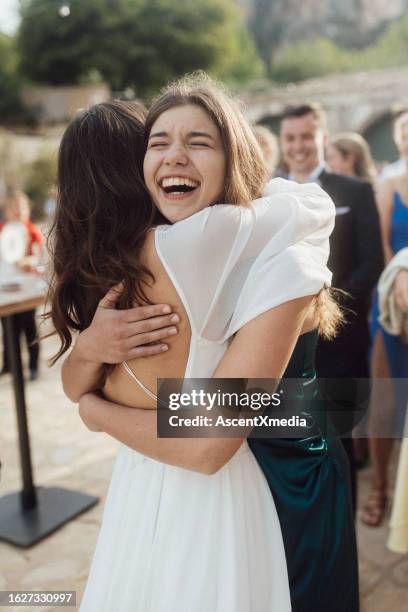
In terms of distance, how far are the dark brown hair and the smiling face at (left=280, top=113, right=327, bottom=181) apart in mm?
1901

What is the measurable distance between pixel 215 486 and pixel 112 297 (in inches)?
19.1

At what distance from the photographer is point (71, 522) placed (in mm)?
3164

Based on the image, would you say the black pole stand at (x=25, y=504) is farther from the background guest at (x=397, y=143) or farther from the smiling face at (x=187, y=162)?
the background guest at (x=397, y=143)

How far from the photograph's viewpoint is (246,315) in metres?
1.16

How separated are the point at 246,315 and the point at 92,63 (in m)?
42.5

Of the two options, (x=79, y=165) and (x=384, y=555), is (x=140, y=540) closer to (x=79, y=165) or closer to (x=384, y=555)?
(x=79, y=165)

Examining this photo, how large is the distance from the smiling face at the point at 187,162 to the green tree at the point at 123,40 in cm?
4148

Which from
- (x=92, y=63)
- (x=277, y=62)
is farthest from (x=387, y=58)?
(x=92, y=63)

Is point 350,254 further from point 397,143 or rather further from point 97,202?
point 97,202

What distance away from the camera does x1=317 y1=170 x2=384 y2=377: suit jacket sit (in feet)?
9.75

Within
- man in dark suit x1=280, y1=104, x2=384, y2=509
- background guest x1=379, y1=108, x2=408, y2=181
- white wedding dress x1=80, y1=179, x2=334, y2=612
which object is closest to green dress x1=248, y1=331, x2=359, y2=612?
white wedding dress x1=80, y1=179, x2=334, y2=612

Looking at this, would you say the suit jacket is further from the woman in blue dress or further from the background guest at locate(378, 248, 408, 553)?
the background guest at locate(378, 248, 408, 553)

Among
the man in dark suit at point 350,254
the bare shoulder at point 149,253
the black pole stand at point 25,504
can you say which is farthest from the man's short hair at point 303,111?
the bare shoulder at point 149,253

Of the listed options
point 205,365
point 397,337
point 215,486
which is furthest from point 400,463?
point 205,365
